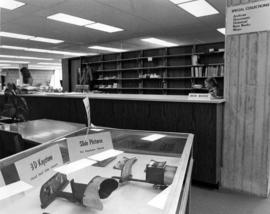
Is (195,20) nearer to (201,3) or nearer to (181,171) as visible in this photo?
(201,3)

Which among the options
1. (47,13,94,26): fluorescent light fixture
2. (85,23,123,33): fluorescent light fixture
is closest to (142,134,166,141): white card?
(47,13,94,26): fluorescent light fixture

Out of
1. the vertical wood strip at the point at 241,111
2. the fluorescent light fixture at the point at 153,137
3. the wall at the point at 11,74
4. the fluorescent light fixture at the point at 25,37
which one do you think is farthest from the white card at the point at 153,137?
the wall at the point at 11,74

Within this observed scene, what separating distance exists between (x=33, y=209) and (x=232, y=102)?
232cm

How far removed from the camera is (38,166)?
0.84 meters

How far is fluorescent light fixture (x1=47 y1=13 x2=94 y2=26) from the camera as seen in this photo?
542cm

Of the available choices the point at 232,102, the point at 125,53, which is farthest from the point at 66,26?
the point at 232,102

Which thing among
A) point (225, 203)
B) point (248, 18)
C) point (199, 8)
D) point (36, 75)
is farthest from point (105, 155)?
point (36, 75)

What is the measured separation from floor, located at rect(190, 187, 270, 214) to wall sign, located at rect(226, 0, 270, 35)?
1.76 metres

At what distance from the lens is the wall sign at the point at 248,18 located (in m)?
2.29

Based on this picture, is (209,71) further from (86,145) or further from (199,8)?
(86,145)

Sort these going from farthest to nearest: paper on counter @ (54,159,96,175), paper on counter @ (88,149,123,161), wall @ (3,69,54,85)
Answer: wall @ (3,69,54,85)
paper on counter @ (88,149,123,161)
paper on counter @ (54,159,96,175)

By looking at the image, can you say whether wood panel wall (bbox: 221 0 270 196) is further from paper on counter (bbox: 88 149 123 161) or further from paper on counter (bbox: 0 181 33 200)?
paper on counter (bbox: 0 181 33 200)

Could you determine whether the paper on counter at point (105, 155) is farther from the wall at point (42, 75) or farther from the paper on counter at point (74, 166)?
the wall at point (42, 75)

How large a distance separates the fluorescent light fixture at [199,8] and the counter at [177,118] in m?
2.61
